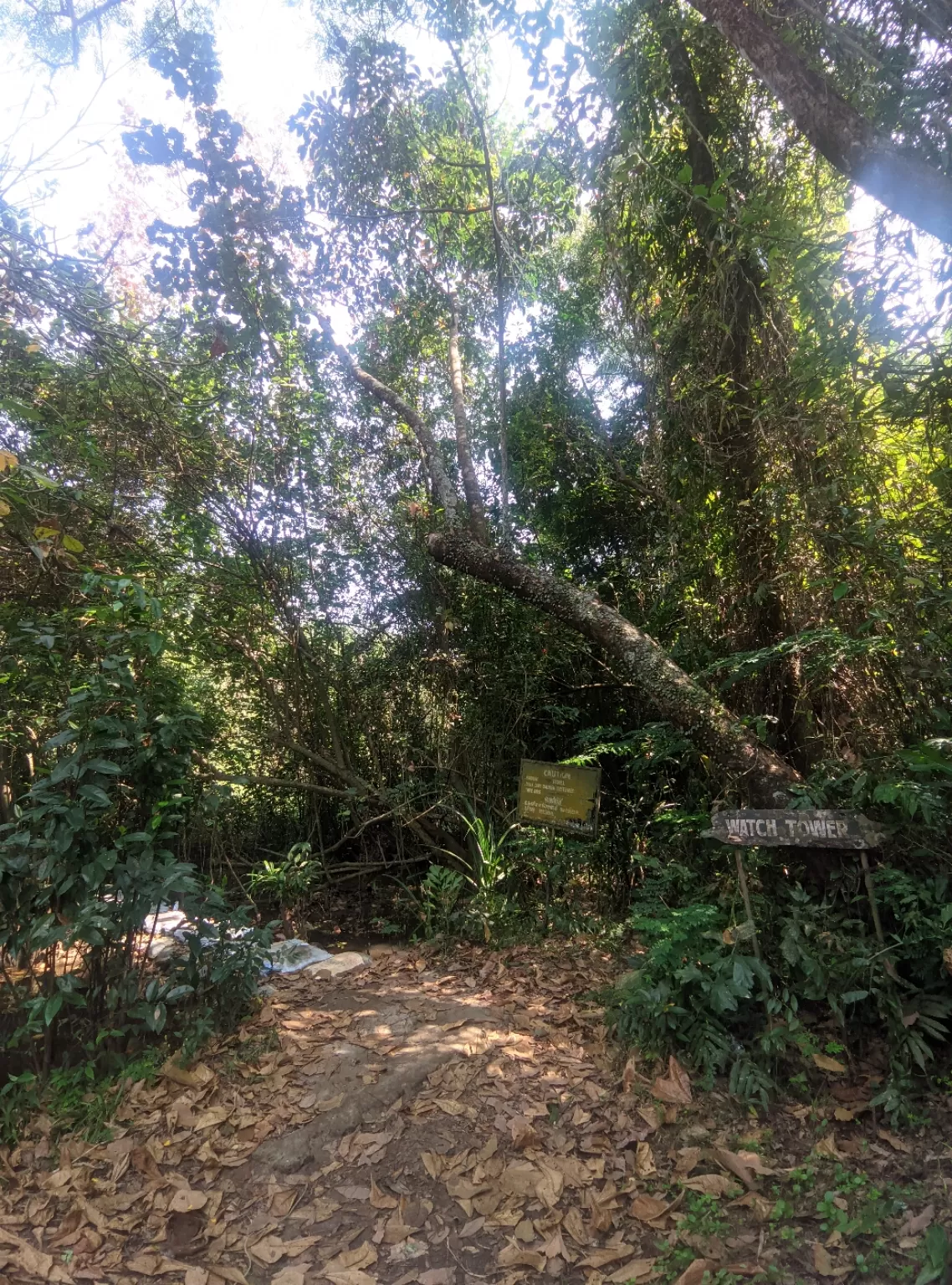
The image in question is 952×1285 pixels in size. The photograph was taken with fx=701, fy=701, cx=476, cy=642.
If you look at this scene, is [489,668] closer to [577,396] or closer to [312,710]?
[312,710]

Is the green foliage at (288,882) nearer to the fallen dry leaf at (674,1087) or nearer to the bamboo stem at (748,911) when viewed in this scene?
the fallen dry leaf at (674,1087)

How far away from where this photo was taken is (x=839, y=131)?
3000mm

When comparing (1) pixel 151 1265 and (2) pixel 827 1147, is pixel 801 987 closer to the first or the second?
(2) pixel 827 1147

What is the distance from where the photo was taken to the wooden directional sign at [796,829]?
3305mm

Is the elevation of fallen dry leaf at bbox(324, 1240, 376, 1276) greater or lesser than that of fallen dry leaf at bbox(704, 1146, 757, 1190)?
lesser

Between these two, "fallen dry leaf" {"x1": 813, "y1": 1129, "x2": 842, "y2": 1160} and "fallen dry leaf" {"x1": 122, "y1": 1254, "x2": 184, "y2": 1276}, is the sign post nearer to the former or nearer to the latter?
"fallen dry leaf" {"x1": 813, "y1": 1129, "x2": 842, "y2": 1160}

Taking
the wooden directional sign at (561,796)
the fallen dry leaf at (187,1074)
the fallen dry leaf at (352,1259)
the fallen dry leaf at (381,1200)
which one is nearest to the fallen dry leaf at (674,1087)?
the fallen dry leaf at (381,1200)

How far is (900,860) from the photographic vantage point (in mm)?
3537

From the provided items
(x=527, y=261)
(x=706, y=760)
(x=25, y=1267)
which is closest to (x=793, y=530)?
(x=706, y=760)

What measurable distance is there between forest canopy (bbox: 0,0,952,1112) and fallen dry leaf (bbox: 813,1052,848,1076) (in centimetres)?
12

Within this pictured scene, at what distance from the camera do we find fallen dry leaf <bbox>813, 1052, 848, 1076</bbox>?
10.5ft

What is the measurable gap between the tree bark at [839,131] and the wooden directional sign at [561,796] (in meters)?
3.65

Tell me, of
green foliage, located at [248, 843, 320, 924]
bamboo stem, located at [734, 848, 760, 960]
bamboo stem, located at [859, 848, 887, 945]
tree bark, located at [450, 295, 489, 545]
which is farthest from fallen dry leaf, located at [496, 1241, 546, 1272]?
tree bark, located at [450, 295, 489, 545]

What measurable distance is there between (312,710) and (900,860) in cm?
534
